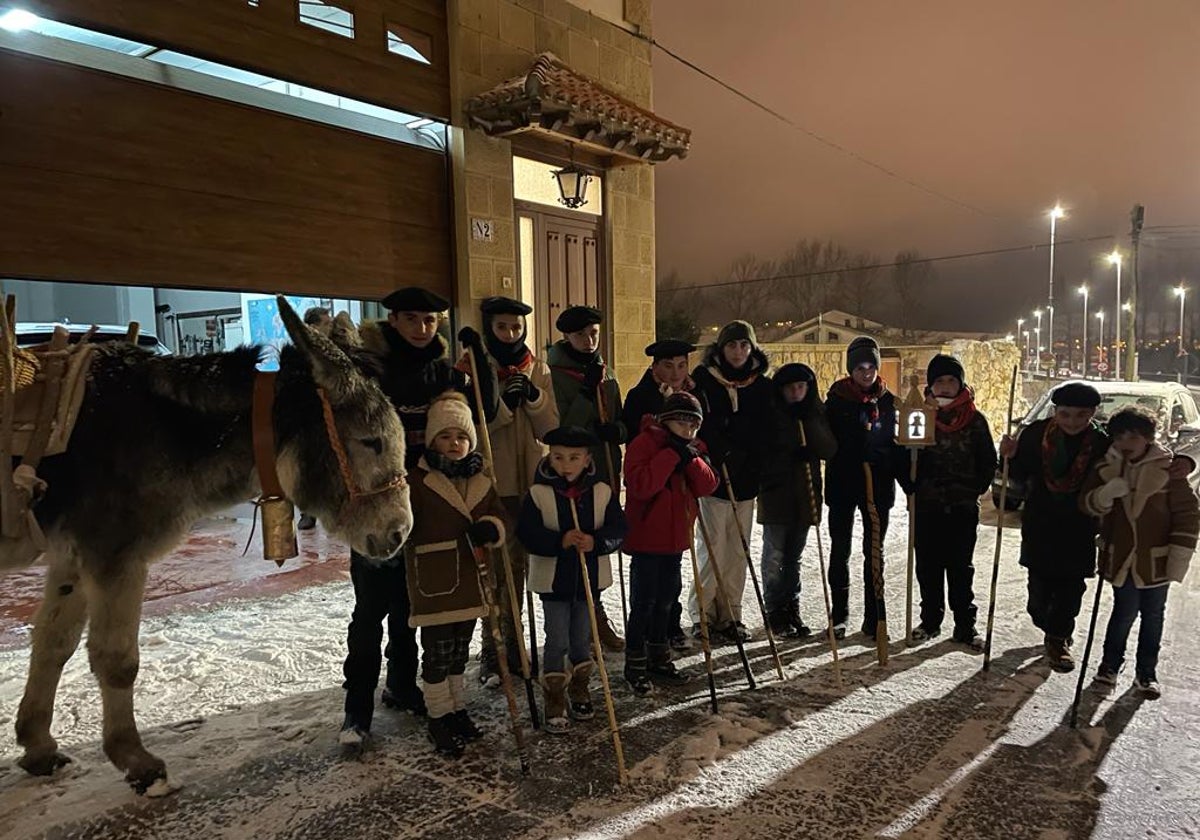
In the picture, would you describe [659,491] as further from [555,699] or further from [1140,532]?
[1140,532]

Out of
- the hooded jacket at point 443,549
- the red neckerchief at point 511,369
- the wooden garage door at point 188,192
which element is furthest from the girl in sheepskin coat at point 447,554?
the wooden garage door at point 188,192

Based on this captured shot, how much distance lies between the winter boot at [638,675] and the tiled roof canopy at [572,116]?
5632mm

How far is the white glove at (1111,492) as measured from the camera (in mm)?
3875

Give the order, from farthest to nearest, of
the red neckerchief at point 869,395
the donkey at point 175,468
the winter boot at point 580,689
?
the red neckerchief at point 869,395 → the winter boot at point 580,689 → the donkey at point 175,468

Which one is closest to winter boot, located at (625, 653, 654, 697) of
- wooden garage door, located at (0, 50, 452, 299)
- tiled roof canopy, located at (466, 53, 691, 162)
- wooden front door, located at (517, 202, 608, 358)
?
wooden garage door, located at (0, 50, 452, 299)

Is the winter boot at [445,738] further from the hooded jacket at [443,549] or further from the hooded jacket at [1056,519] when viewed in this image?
the hooded jacket at [1056,519]

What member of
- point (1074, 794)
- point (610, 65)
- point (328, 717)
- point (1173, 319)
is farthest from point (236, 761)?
point (1173, 319)

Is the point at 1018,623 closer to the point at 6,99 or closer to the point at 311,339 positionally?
the point at 311,339

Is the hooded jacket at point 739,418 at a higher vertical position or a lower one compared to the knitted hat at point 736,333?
lower

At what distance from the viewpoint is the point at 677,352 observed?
4355 millimetres

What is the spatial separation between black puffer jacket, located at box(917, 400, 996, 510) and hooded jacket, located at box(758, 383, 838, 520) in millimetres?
655

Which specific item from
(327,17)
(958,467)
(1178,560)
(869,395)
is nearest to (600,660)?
(869,395)

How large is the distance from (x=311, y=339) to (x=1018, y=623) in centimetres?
505

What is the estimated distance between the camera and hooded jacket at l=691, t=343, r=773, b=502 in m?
4.62
